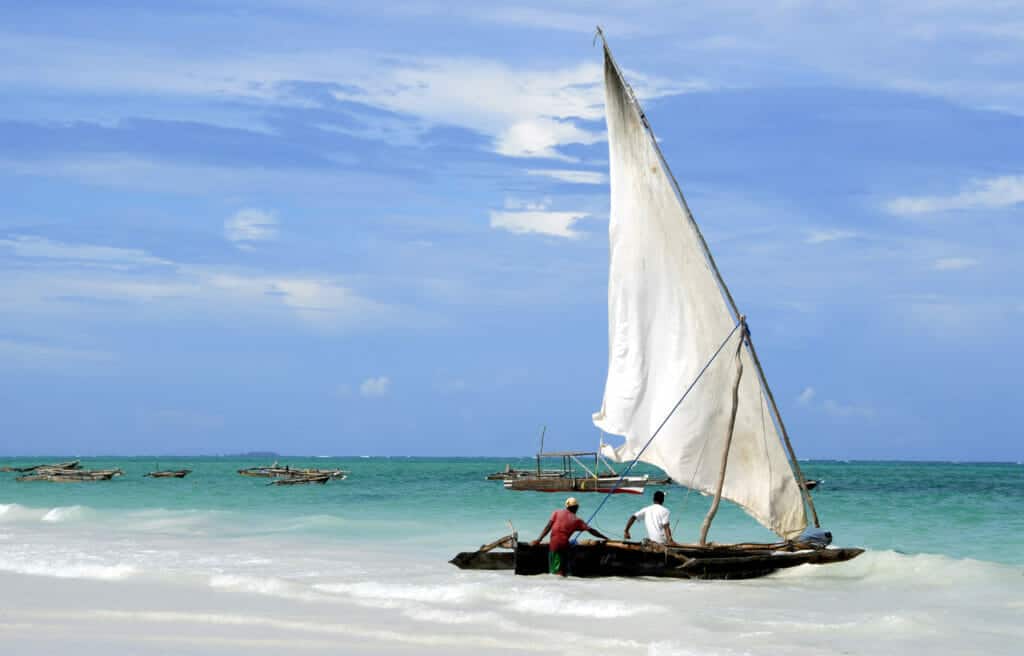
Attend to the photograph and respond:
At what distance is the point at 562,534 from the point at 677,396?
280 centimetres

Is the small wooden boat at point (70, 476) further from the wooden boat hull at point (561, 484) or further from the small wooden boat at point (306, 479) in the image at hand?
the wooden boat hull at point (561, 484)

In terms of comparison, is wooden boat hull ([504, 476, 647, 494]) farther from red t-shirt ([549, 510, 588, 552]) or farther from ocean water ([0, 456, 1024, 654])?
red t-shirt ([549, 510, 588, 552])

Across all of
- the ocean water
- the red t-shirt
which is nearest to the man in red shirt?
the red t-shirt

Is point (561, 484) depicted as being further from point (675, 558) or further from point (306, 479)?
point (675, 558)

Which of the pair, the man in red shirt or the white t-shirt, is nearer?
the man in red shirt

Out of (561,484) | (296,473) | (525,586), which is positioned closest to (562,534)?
(525,586)

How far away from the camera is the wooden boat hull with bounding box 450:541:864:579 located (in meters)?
16.9

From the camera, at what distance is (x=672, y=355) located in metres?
18.1

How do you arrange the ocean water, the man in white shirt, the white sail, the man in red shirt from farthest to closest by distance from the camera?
1. the white sail
2. the man in white shirt
3. the man in red shirt
4. the ocean water

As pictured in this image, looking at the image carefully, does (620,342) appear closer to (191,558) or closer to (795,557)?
(795,557)

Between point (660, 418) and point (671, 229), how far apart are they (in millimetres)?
2860

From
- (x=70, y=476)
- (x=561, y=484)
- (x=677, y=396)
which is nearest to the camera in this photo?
(x=677, y=396)

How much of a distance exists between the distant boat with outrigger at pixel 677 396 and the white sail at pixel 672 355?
15 mm

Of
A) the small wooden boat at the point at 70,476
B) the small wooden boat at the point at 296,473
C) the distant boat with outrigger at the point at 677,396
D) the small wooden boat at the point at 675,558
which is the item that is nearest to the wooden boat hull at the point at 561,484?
the small wooden boat at the point at 296,473
